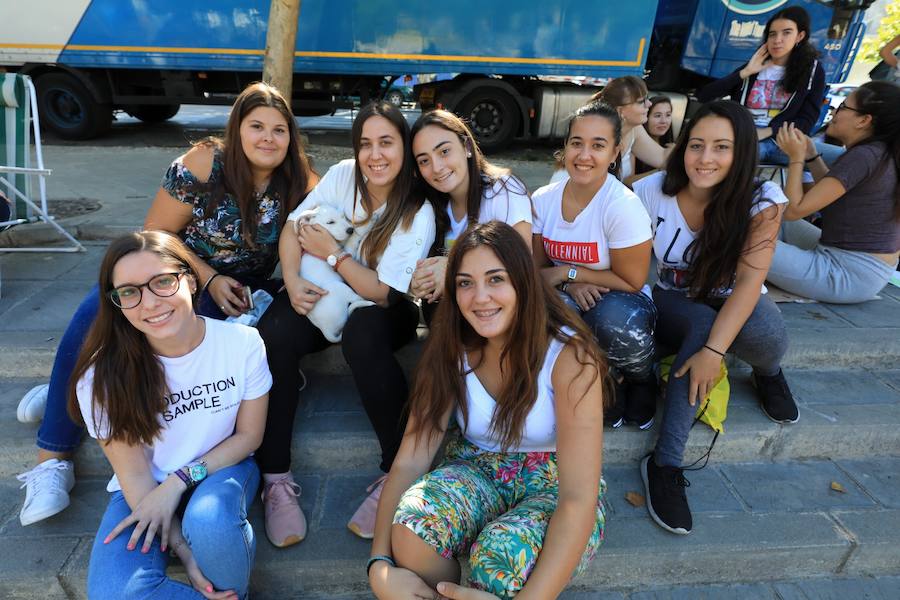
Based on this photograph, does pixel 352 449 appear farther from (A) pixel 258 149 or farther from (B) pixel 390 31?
(B) pixel 390 31

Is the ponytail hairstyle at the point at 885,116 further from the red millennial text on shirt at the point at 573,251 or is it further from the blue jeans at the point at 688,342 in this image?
the red millennial text on shirt at the point at 573,251

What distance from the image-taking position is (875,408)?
8.22 feet

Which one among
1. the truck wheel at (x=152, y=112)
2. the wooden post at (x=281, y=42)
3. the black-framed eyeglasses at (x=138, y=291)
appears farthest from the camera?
the truck wheel at (x=152, y=112)

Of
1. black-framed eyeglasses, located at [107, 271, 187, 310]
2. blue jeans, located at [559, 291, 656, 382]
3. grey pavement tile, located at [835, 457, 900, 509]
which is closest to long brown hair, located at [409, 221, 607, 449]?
blue jeans, located at [559, 291, 656, 382]

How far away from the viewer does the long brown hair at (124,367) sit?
1624mm

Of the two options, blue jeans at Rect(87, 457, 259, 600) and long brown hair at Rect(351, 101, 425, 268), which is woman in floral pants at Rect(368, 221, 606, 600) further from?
long brown hair at Rect(351, 101, 425, 268)

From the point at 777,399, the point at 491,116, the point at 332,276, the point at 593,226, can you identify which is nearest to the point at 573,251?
the point at 593,226

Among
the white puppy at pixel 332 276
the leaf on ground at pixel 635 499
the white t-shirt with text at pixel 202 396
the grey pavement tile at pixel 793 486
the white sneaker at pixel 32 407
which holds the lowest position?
the grey pavement tile at pixel 793 486

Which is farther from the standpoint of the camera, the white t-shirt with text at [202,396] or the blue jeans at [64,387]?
the blue jeans at [64,387]

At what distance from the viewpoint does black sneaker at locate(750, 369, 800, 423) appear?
92.7 inches

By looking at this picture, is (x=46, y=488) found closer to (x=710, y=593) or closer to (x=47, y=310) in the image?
(x=47, y=310)

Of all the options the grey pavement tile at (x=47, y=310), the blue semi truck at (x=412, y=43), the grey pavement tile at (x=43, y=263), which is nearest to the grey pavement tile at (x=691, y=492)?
the grey pavement tile at (x=47, y=310)

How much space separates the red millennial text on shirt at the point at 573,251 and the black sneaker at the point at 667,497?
874 millimetres

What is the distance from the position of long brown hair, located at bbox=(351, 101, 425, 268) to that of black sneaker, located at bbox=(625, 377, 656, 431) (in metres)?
1.18
